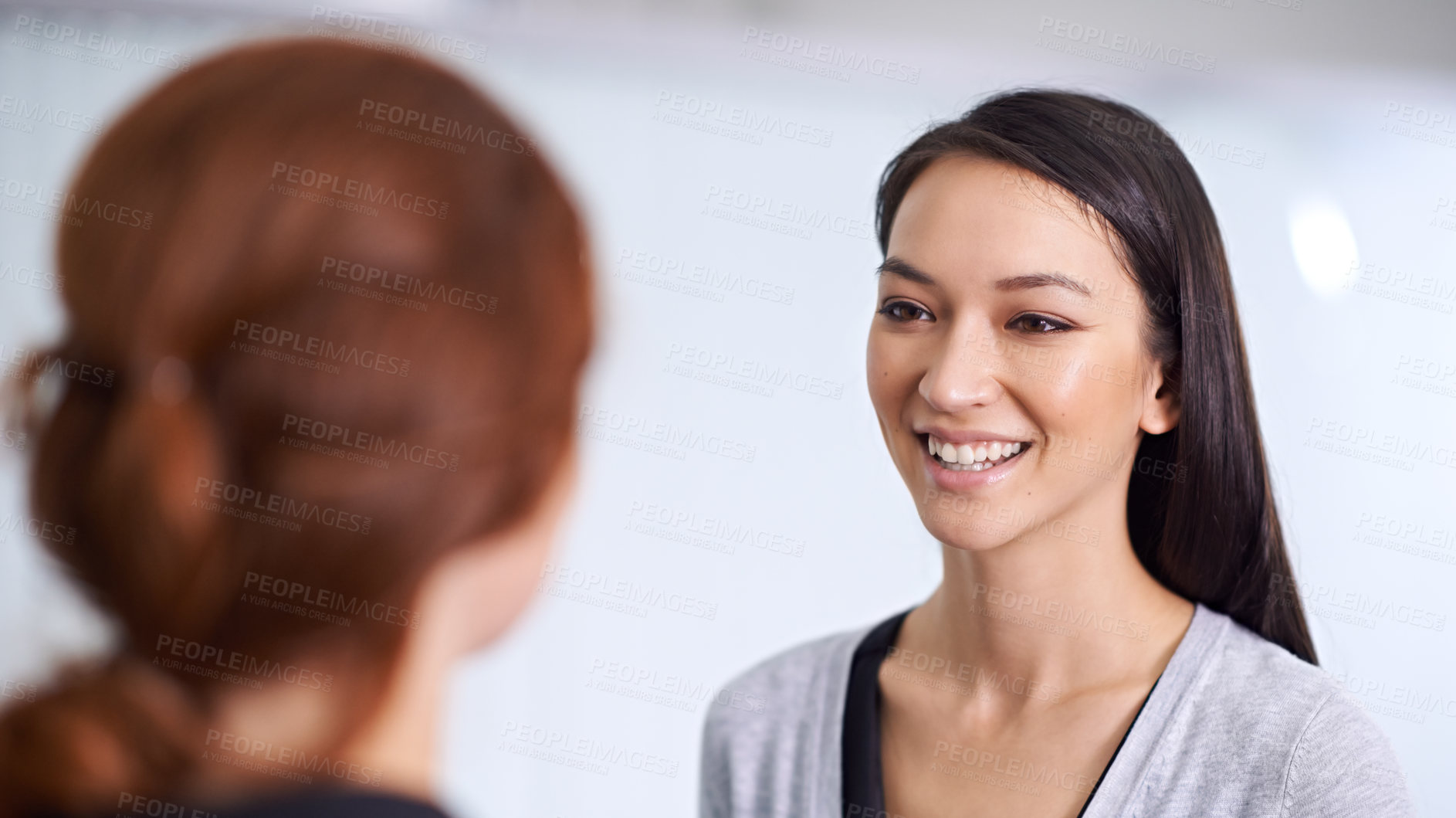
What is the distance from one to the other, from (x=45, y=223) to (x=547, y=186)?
3702 mm

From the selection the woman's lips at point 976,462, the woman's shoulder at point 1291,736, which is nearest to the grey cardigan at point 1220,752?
the woman's shoulder at point 1291,736

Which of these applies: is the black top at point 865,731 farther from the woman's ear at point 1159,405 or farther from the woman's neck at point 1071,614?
the woman's ear at point 1159,405

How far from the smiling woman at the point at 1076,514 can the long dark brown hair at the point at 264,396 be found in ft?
2.80

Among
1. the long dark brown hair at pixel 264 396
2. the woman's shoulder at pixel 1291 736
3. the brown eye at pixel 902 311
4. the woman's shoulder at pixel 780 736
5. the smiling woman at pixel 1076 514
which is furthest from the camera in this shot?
the woman's shoulder at pixel 780 736

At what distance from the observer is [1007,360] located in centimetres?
141

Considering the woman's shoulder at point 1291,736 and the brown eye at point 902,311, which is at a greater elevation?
the brown eye at point 902,311

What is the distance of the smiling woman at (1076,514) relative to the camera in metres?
1.38

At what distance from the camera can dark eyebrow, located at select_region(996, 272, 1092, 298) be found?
1.38 metres

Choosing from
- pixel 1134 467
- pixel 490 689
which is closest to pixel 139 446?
pixel 1134 467

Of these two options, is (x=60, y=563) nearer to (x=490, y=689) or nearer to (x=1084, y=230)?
(x=1084, y=230)

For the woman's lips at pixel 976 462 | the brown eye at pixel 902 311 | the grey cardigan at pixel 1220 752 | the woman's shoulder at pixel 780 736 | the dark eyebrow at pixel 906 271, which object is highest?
the dark eyebrow at pixel 906 271

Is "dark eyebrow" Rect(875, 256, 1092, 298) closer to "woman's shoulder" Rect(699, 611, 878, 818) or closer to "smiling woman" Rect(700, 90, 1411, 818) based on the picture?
"smiling woman" Rect(700, 90, 1411, 818)

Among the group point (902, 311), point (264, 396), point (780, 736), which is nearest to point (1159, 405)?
point (902, 311)

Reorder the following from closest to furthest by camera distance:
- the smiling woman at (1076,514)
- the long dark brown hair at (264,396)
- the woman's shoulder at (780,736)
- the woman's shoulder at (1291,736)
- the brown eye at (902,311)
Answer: the long dark brown hair at (264,396), the woman's shoulder at (1291,736), the smiling woman at (1076,514), the brown eye at (902,311), the woman's shoulder at (780,736)
